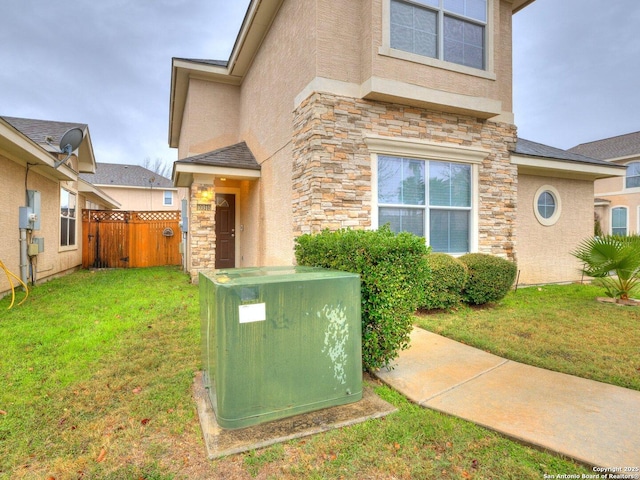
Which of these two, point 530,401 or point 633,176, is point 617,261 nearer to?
point 530,401

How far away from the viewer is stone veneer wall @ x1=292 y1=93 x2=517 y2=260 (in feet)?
19.2

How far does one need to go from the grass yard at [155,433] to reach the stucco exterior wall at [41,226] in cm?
369

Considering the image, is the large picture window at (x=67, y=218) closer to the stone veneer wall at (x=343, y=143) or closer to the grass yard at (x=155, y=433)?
the grass yard at (x=155, y=433)

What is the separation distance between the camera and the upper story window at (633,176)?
18859 millimetres

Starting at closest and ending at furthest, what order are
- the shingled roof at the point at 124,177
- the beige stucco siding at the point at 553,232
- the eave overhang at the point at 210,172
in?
the eave overhang at the point at 210,172 → the beige stucco siding at the point at 553,232 → the shingled roof at the point at 124,177

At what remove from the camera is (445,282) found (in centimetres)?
588

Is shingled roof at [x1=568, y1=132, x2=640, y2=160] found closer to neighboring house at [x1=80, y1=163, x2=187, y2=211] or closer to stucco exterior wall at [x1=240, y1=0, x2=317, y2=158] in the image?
stucco exterior wall at [x1=240, y1=0, x2=317, y2=158]

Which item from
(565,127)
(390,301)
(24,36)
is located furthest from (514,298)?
(565,127)

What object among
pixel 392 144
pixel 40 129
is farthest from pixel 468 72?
pixel 40 129

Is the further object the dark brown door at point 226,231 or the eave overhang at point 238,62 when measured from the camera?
the dark brown door at point 226,231

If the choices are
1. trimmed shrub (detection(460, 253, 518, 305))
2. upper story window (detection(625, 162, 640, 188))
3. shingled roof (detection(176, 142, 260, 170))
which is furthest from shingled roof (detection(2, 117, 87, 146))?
upper story window (detection(625, 162, 640, 188))

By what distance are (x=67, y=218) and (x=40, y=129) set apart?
2778 mm

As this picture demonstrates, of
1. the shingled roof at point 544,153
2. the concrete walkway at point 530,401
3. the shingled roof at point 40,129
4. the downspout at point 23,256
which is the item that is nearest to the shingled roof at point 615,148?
the shingled roof at point 544,153

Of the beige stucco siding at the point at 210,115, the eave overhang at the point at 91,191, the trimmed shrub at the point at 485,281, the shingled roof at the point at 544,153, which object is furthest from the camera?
the eave overhang at the point at 91,191
